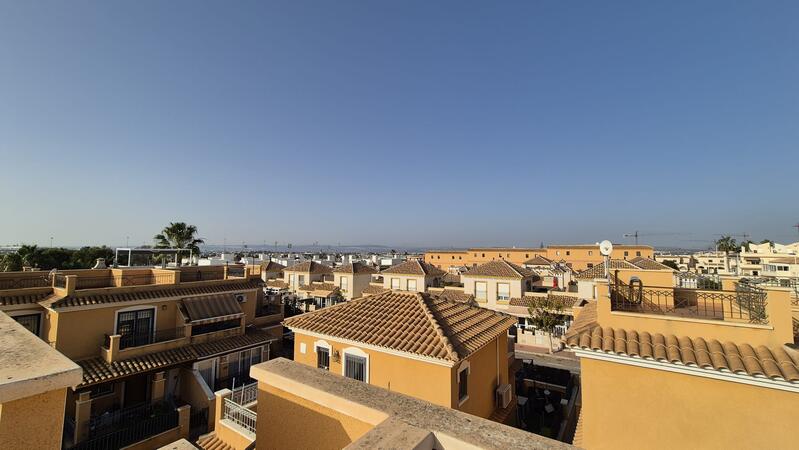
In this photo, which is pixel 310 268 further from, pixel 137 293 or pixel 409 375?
pixel 409 375

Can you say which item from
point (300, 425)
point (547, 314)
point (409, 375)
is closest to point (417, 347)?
point (409, 375)

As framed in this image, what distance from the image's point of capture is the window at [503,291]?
38031 mm

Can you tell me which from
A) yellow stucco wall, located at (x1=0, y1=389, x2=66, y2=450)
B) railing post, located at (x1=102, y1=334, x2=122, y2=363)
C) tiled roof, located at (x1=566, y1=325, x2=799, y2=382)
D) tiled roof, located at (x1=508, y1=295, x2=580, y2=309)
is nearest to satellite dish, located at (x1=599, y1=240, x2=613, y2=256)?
tiled roof, located at (x1=566, y1=325, x2=799, y2=382)

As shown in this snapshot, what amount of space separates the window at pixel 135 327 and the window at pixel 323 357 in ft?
36.6

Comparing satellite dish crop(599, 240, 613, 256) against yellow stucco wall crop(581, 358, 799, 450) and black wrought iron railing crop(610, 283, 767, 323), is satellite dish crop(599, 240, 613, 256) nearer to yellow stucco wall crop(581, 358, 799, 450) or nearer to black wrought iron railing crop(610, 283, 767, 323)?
black wrought iron railing crop(610, 283, 767, 323)

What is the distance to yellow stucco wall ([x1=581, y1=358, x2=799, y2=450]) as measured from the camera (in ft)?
19.0

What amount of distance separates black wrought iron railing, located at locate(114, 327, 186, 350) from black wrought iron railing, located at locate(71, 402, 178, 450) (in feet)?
9.62

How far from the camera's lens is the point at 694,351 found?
6.56 metres

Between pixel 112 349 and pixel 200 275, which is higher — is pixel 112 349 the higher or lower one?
the lower one

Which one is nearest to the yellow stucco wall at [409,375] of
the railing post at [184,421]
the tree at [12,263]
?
the railing post at [184,421]

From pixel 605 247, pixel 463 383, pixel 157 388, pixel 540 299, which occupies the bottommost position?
pixel 157 388

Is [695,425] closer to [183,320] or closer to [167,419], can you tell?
[167,419]

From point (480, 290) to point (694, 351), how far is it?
33.5 m

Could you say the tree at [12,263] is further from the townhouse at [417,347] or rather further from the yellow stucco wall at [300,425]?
the yellow stucco wall at [300,425]
